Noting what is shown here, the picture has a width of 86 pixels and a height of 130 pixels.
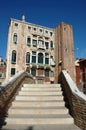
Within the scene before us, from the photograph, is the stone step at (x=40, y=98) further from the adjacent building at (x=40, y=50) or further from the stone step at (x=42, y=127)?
the adjacent building at (x=40, y=50)

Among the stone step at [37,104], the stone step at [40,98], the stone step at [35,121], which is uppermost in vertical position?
the stone step at [40,98]

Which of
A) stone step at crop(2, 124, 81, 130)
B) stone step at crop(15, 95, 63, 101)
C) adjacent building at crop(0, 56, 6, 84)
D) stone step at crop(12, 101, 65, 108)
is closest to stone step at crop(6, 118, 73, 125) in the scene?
stone step at crop(2, 124, 81, 130)

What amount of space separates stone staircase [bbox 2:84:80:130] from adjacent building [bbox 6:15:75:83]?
23.4 m

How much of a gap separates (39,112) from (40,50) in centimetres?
2885

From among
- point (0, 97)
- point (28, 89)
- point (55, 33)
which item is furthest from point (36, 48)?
point (0, 97)

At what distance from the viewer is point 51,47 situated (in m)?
35.5

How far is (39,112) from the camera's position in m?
5.49

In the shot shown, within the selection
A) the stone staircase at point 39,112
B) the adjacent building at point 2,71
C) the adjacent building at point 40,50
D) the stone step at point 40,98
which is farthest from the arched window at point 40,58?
the stone step at point 40,98

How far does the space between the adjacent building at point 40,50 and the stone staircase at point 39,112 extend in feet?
76.8

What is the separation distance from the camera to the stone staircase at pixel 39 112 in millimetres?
4713

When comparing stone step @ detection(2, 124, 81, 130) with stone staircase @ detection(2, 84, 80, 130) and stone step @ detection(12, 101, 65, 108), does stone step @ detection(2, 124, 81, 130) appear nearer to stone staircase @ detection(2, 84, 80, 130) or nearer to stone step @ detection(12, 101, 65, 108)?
stone staircase @ detection(2, 84, 80, 130)

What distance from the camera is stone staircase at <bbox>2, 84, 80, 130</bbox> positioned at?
4.71 m

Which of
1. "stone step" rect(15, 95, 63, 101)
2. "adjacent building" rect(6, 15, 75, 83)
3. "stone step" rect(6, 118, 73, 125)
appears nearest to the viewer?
"stone step" rect(6, 118, 73, 125)

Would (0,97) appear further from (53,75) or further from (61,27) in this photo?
(61,27)
